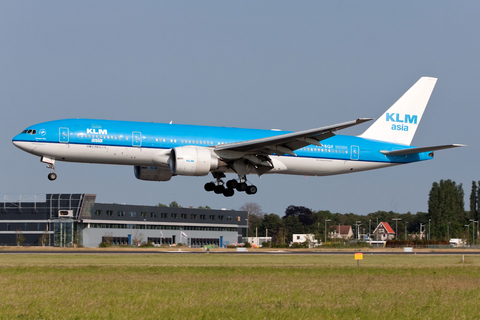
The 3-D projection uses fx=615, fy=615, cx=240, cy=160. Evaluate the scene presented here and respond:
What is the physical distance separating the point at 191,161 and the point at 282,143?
6102 millimetres

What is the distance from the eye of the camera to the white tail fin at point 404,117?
50.0 metres

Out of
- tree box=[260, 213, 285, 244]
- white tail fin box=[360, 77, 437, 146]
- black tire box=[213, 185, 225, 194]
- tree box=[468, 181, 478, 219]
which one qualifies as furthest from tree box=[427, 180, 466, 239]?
black tire box=[213, 185, 225, 194]

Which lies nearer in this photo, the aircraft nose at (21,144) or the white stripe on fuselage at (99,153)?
the white stripe on fuselage at (99,153)

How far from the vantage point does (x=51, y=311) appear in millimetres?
20422

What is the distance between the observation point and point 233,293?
25562mm

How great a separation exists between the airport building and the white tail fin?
237ft

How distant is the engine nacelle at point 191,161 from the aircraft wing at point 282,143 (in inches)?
41.2

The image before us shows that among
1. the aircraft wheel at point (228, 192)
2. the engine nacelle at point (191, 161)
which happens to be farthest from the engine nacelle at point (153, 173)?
the engine nacelle at point (191, 161)

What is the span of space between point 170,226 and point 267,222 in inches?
2453

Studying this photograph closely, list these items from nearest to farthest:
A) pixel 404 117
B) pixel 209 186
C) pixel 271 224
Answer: pixel 209 186 → pixel 404 117 → pixel 271 224

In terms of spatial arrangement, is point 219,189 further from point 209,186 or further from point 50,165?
point 50,165

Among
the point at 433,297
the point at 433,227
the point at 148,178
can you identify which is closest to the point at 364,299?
the point at 433,297

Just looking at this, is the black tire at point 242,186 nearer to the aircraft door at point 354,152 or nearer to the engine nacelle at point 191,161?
the engine nacelle at point 191,161

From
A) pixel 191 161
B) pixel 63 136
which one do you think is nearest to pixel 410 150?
pixel 191 161
